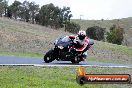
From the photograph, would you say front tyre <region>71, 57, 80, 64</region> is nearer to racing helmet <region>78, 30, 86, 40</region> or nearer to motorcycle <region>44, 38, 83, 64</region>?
motorcycle <region>44, 38, 83, 64</region>

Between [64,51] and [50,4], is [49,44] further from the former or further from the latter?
[50,4]

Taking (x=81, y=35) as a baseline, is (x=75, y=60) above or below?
below

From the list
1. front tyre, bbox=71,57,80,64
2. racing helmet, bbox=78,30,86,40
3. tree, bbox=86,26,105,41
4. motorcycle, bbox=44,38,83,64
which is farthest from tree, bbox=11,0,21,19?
racing helmet, bbox=78,30,86,40

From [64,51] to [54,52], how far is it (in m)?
0.52

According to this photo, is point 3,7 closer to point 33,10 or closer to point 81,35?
point 33,10

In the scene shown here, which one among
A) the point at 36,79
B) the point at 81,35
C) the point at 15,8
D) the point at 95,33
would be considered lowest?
the point at 95,33

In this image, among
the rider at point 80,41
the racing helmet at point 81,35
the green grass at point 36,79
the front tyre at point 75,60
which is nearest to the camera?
the green grass at point 36,79

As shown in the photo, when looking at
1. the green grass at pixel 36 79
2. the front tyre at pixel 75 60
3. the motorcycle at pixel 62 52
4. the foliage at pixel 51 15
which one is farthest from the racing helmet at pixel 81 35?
the foliage at pixel 51 15

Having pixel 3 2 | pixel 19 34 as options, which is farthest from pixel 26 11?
pixel 19 34

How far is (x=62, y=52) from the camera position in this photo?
22.5 m

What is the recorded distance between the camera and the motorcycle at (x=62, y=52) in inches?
878

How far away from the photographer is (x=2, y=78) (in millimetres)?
13016

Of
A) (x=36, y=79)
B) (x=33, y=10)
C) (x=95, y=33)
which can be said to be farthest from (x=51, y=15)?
(x=36, y=79)

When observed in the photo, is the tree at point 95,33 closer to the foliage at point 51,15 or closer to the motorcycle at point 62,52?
the foliage at point 51,15
